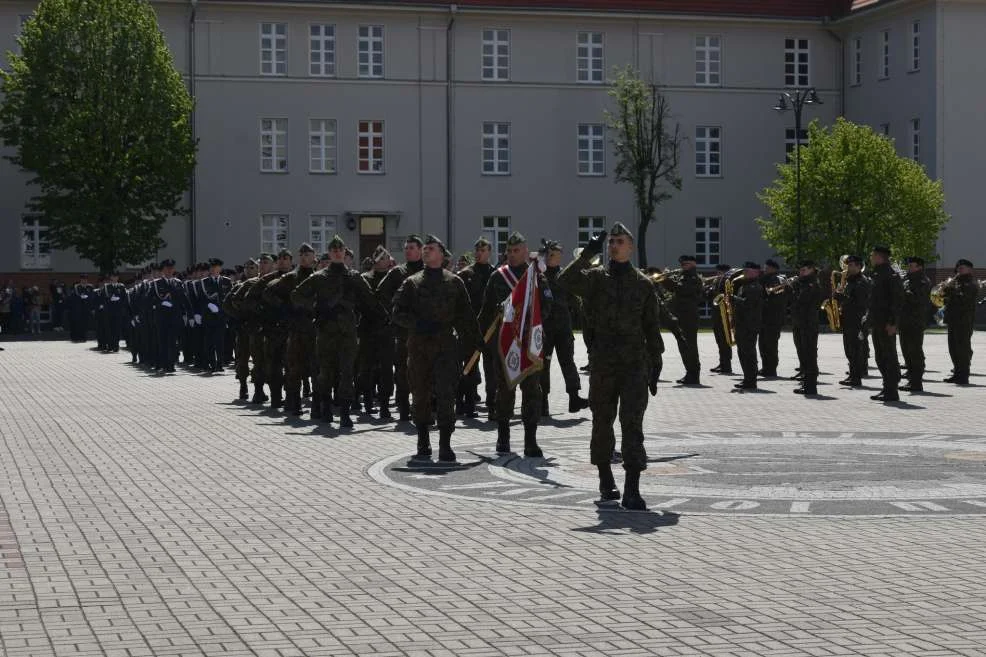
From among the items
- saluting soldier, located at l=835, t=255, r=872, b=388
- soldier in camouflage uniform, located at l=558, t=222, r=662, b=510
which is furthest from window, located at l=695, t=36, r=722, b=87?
soldier in camouflage uniform, located at l=558, t=222, r=662, b=510

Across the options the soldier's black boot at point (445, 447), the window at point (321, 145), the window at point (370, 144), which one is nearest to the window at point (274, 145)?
the window at point (321, 145)

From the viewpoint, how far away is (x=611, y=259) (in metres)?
12.3

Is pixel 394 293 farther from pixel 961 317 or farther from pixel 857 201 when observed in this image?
pixel 857 201

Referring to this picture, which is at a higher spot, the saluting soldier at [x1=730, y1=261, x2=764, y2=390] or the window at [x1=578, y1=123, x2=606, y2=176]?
the window at [x1=578, y1=123, x2=606, y2=176]

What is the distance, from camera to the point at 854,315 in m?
25.7

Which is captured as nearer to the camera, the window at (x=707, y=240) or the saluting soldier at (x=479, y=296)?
the saluting soldier at (x=479, y=296)

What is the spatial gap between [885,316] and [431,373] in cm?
936

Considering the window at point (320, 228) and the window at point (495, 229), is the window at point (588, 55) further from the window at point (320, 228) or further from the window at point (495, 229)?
the window at point (320, 228)

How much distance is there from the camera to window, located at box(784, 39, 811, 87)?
218 ft

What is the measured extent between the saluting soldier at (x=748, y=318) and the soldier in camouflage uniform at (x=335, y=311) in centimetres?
750

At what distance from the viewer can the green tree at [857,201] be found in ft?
188

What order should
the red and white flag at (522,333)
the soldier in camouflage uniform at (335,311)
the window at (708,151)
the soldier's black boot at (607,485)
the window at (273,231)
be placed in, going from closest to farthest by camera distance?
1. the soldier's black boot at (607,485)
2. the red and white flag at (522,333)
3. the soldier in camouflage uniform at (335,311)
4. the window at (273,231)
5. the window at (708,151)

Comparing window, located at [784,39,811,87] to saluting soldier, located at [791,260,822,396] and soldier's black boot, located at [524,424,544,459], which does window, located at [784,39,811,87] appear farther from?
soldier's black boot, located at [524,424,544,459]

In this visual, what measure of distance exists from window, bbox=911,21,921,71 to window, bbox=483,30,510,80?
46.8 ft
